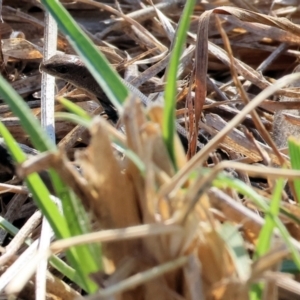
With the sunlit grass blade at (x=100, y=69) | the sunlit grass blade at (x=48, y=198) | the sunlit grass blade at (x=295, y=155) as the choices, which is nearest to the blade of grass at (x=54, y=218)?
the sunlit grass blade at (x=48, y=198)

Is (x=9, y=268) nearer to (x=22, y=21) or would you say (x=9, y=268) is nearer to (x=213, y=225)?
(x=213, y=225)

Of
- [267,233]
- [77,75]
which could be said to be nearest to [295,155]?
[267,233]

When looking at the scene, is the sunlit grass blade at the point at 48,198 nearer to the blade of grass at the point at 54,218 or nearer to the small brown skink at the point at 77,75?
the blade of grass at the point at 54,218

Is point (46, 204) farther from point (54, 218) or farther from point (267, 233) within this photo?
point (267, 233)

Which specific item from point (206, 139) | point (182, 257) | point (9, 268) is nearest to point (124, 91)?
point (182, 257)

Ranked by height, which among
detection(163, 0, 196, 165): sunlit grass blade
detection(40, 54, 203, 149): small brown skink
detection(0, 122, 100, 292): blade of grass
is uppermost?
detection(163, 0, 196, 165): sunlit grass blade

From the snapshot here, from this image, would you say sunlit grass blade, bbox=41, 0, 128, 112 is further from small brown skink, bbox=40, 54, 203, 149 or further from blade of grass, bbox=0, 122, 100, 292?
small brown skink, bbox=40, 54, 203, 149

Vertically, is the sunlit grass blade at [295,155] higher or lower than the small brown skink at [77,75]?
higher

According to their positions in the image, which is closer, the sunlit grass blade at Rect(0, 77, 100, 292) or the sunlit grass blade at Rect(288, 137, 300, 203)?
the sunlit grass blade at Rect(0, 77, 100, 292)

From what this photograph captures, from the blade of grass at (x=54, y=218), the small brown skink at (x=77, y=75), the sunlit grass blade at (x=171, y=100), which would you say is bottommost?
the small brown skink at (x=77, y=75)

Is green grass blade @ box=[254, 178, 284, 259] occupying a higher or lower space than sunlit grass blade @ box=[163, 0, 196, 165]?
lower

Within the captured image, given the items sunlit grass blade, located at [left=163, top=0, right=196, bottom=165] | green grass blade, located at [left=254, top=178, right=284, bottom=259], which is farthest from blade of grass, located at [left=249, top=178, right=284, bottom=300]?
sunlit grass blade, located at [left=163, top=0, right=196, bottom=165]
